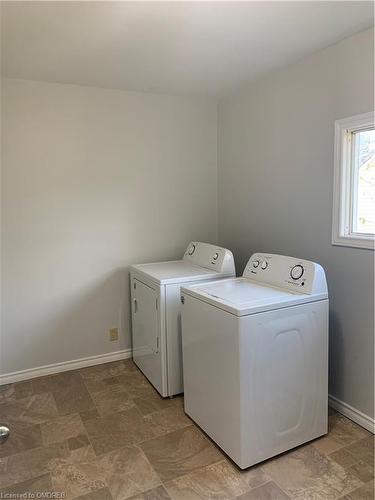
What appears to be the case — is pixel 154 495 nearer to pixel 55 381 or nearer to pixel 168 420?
pixel 168 420

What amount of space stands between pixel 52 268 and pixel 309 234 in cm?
191

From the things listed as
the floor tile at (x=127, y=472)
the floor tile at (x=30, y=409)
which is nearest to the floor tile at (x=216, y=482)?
the floor tile at (x=127, y=472)

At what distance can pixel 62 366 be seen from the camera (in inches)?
119

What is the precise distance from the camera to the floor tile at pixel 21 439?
2.08 metres

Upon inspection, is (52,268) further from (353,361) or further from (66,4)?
(353,361)

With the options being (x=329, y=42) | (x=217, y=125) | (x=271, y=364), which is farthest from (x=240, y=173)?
(x=271, y=364)

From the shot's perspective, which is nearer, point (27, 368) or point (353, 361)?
point (353, 361)

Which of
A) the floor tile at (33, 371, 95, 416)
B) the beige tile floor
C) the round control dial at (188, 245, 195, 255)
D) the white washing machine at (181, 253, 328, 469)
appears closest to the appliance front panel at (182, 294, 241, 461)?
the white washing machine at (181, 253, 328, 469)

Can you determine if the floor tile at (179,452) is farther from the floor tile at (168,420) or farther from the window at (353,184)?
the window at (353,184)

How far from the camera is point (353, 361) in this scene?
2238 mm

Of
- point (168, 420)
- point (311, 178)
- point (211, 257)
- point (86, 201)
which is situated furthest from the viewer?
point (86, 201)

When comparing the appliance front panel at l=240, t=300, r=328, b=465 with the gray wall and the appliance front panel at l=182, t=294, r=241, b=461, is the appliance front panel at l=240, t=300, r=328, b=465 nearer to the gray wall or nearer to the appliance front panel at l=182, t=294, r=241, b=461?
the appliance front panel at l=182, t=294, r=241, b=461

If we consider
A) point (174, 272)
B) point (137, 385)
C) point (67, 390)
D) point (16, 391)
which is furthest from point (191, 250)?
point (16, 391)

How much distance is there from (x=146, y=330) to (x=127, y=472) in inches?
41.3
